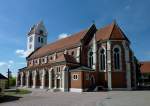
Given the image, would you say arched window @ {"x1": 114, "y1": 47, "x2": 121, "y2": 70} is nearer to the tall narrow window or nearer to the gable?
→ the tall narrow window

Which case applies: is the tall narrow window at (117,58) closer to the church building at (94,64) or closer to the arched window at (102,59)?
the church building at (94,64)

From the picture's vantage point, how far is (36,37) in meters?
69.3

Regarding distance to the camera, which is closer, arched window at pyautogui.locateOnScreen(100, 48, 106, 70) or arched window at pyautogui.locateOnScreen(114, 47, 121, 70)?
arched window at pyautogui.locateOnScreen(114, 47, 121, 70)

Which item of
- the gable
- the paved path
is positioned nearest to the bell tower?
the gable

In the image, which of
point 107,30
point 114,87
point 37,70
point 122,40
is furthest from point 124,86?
point 37,70

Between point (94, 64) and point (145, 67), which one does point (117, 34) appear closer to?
point (94, 64)

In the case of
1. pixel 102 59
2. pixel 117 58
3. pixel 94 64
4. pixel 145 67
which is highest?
pixel 117 58

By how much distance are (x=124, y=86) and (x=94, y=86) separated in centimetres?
602

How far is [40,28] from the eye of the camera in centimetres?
7044

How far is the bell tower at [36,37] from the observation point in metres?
69.1

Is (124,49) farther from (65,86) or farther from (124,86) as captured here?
(65,86)

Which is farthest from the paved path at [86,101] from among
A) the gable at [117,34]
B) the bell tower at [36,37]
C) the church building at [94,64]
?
the bell tower at [36,37]

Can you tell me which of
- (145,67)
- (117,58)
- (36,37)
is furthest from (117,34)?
(36,37)

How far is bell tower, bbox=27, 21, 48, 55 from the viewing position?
69088mm
